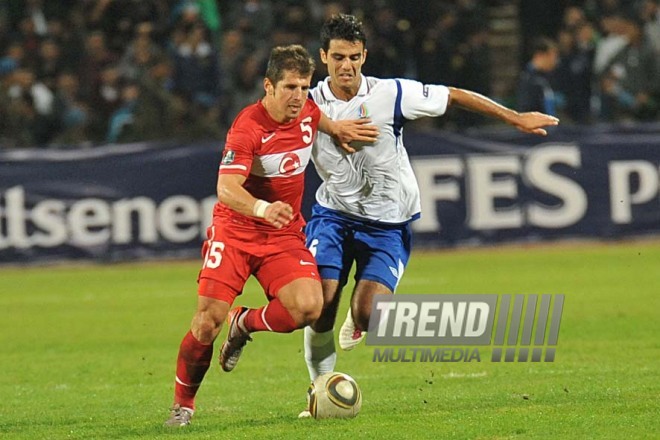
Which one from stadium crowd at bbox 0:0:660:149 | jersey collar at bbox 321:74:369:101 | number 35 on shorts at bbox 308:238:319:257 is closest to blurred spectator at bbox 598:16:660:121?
stadium crowd at bbox 0:0:660:149

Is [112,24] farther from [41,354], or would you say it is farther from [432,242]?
[41,354]

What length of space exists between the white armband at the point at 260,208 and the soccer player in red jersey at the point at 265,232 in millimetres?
182

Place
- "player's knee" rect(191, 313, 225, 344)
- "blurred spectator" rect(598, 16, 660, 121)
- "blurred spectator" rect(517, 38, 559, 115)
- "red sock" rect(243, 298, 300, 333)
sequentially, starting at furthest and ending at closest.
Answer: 1. "blurred spectator" rect(598, 16, 660, 121)
2. "blurred spectator" rect(517, 38, 559, 115)
3. "red sock" rect(243, 298, 300, 333)
4. "player's knee" rect(191, 313, 225, 344)

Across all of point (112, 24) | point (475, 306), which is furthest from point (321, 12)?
point (475, 306)

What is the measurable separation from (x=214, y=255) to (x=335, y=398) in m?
1.05

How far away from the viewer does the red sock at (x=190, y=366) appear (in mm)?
7328

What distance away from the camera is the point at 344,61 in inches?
305

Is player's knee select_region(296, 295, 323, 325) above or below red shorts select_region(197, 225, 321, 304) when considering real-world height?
below

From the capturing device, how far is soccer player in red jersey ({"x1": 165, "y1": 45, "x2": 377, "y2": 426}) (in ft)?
23.6

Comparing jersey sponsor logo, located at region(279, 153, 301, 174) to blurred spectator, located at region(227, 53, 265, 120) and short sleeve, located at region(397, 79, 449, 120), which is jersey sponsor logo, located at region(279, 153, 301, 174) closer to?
short sleeve, located at region(397, 79, 449, 120)

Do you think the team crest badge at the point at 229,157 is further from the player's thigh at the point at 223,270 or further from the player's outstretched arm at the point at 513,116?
the player's outstretched arm at the point at 513,116

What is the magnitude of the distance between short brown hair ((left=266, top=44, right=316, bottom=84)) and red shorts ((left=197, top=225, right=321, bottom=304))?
915 mm

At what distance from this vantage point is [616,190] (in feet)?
55.9

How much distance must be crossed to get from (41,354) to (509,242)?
7776 mm
